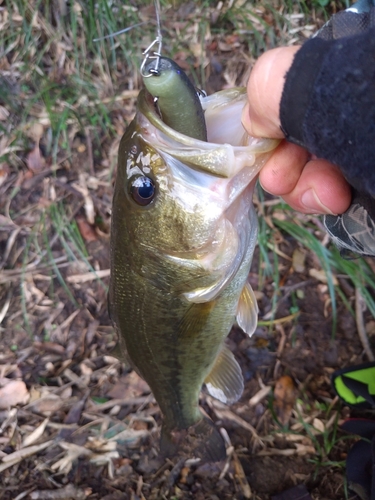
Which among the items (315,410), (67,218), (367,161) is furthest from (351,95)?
(67,218)

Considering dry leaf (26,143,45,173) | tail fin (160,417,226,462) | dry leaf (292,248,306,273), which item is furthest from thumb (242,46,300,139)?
dry leaf (26,143,45,173)

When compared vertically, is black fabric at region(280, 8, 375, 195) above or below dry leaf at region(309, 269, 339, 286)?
above

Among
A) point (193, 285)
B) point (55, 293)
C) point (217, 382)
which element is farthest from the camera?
point (55, 293)

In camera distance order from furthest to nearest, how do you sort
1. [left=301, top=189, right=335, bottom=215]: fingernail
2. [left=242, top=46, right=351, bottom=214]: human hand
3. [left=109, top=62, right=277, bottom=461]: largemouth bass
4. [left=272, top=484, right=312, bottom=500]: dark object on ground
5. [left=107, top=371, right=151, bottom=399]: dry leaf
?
[left=107, top=371, right=151, bottom=399]: dry leaf → [left=272, top=484, right=312, bottom=500]: dark object on ground → [left=301, top=189, right=335, bottom=215]: fingernail → [left=109, top=62, right=277, bottom=461]: largemouth bass → [left=242, top=46, right=351, bottom=214]: human hand

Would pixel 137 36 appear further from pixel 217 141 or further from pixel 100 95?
pixel 217 141

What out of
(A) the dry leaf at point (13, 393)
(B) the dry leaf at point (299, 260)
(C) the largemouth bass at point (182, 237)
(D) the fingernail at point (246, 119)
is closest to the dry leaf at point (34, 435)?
(A) the dry leaf at point (13, 393)

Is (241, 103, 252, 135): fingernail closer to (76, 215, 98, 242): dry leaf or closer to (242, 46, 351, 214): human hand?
(242, 46, 351, 214): human hand

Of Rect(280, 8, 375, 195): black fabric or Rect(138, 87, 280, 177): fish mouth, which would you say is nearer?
Rect(280, 8, 375, 195): black fabric

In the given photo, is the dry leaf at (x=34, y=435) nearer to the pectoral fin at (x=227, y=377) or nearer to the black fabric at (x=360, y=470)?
the pectoral fin at (x=227, y=377)

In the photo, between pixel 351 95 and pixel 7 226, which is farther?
pixel 7 226
